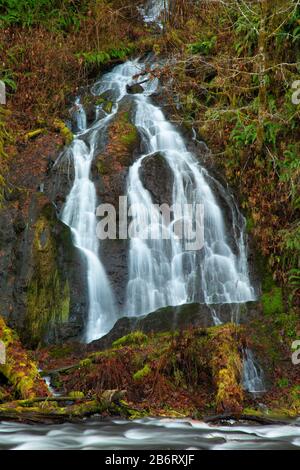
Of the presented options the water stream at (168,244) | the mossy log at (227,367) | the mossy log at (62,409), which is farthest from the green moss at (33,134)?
the mossy log at (62,409)

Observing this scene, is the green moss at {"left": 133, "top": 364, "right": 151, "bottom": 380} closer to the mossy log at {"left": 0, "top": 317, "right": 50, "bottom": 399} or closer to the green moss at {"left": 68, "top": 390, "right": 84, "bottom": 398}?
the green moss at {"left": 68, "top": 390, "right": 84, "bottom": 398}

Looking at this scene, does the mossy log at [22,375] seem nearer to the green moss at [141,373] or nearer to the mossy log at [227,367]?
the green moss at [141,373]

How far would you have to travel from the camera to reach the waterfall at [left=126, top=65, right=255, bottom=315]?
10234mm

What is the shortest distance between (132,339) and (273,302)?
3056mm

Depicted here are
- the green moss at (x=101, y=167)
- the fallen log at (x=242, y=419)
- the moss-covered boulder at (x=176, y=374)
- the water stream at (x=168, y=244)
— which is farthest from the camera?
the green moss at (x=101, y=167)

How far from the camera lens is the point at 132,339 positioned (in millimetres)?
8398

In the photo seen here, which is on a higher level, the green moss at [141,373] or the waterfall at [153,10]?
the waterfall at [153,10]

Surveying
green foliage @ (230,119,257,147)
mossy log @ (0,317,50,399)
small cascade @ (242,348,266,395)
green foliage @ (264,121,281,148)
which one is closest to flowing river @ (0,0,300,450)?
small cascade @ (242,348,266,395)

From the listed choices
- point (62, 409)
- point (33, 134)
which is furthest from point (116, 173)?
point (62, 409)

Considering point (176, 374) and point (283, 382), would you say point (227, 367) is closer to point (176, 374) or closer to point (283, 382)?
point (176, 374)

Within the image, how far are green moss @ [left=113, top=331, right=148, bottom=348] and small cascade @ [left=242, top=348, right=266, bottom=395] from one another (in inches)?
→ 64.8

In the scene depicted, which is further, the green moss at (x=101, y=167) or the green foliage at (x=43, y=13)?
the green foliage at (x=43, y=13)

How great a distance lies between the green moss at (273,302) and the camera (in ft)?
31.9

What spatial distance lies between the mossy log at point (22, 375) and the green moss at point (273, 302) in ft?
15.0
